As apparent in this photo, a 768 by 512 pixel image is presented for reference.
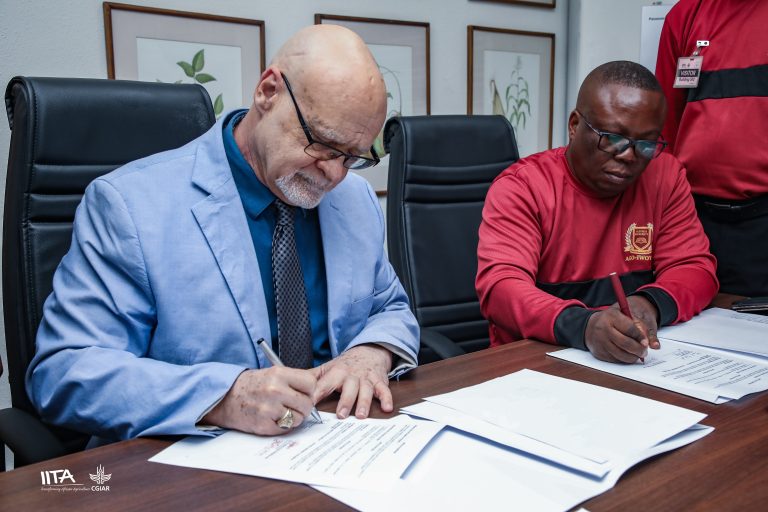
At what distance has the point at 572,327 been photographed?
51.5 inches

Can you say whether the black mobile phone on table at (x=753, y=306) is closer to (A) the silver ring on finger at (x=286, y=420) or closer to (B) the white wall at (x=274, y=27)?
(A) the silver ring on finger at (x=286, y=420)

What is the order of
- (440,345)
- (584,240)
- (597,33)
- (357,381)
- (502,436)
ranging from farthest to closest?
(597,33) → (584,240) → (440,345) → (357,381) → (502,436)

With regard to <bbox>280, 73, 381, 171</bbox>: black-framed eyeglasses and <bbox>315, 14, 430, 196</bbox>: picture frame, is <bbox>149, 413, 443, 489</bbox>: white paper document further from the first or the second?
<bbox>315, 14, 430, 196</bbox>: picture frame

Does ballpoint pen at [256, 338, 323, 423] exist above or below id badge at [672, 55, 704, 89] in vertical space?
below

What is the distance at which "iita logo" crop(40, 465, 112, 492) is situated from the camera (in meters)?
0.74

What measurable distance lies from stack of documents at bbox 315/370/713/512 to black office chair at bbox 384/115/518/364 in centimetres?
83

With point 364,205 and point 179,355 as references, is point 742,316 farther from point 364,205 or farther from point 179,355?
point 179,355

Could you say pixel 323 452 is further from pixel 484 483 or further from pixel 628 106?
pixel 628 106

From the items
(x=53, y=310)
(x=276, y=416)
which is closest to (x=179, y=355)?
(x=53, y=310)

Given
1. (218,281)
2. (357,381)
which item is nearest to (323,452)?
(357,381)

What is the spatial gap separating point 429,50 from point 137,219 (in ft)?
6.51

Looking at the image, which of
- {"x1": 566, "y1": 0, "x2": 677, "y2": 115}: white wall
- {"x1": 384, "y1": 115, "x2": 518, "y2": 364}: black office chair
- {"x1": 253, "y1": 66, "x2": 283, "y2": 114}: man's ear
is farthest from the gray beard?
{"x1": 566, "y1": 0, "x2": 677, "y2": 115}: white wall

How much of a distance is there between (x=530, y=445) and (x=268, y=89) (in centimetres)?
73

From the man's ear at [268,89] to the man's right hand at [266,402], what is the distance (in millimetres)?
499
